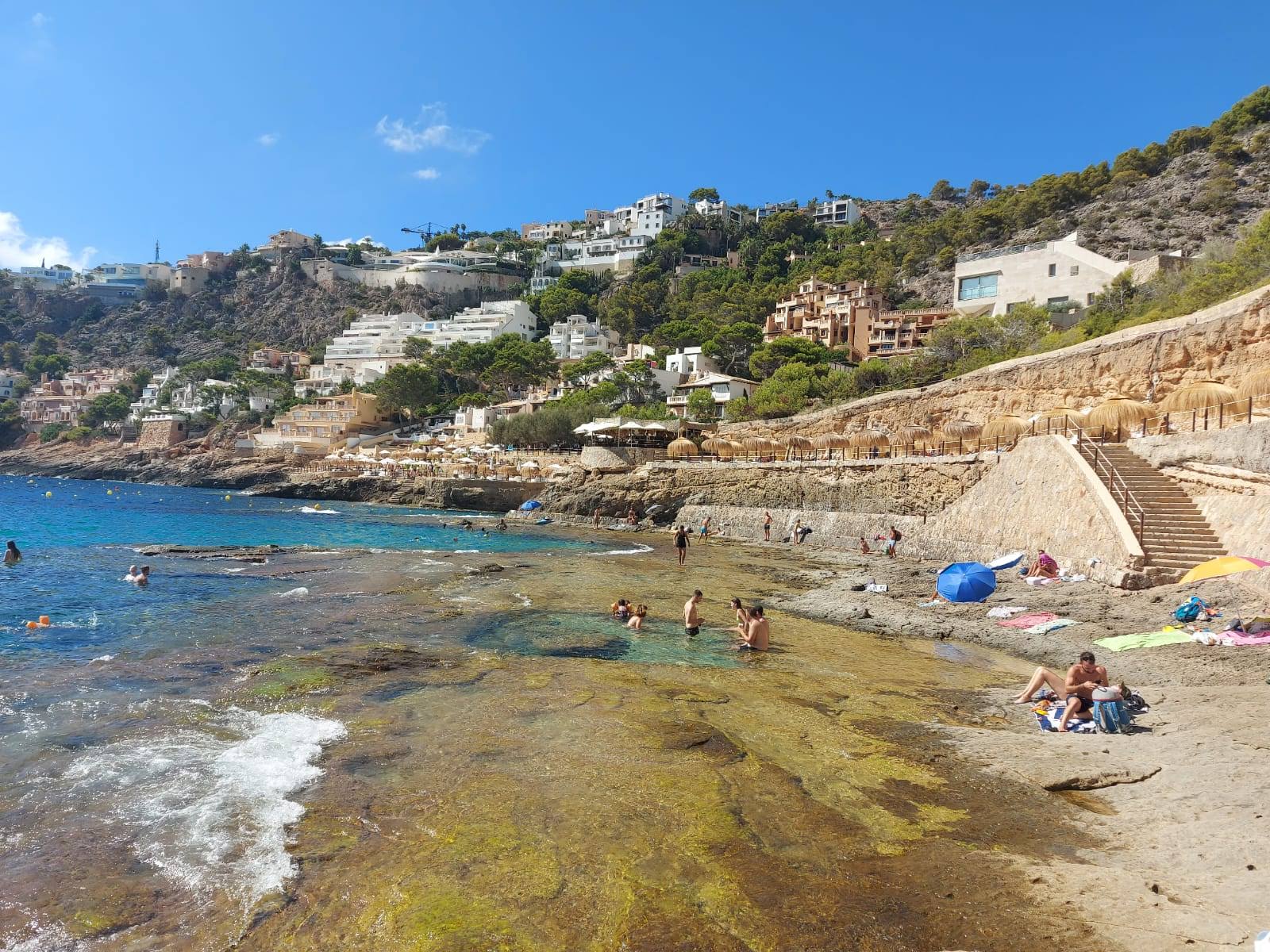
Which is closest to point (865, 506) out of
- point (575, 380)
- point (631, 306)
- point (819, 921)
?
point (819, 921)

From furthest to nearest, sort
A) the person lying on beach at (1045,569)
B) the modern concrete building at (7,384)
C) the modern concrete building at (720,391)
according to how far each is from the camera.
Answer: the modern concrete building at (7,384) → the modern concrete building at (720,391) → the person lying on beach at (1045,569)

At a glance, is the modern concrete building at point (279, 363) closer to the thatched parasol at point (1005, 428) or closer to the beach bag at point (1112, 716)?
the thatched parasol at point (1005, 428)

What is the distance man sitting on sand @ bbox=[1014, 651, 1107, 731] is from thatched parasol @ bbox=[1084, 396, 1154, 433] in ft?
44.6

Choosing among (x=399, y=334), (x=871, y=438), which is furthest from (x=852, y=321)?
(x=399, y=334)

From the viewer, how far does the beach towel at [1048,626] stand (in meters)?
11.6

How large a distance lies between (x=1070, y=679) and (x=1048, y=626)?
14.4 ft

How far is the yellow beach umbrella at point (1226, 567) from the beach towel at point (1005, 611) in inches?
114

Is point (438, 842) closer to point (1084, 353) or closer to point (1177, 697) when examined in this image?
point (1177, 697)

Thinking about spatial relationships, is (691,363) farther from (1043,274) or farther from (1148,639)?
(1148,639)

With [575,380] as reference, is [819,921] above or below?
below

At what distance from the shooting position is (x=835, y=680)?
9.64 m

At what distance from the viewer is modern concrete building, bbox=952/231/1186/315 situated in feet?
149

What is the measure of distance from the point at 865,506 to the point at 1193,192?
55.0m

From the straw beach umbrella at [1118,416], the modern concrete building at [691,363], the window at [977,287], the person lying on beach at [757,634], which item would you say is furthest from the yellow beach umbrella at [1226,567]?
the modern concrete building at [691,363]
